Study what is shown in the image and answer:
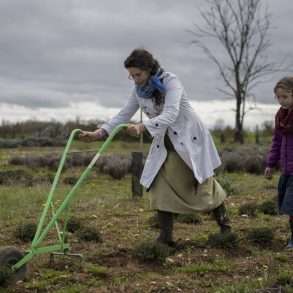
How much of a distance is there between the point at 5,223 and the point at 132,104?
Answer: 262 centimetres

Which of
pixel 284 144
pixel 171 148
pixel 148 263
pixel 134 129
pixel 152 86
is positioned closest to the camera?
pixel 134 129

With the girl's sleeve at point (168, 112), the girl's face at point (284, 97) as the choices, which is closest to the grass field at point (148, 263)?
the girl's sleeve at point (168, 112)

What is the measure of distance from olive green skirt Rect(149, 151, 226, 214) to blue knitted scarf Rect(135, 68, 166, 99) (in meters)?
0.59

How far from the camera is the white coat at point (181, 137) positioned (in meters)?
6.30

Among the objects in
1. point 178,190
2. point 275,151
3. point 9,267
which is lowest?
point 9,267

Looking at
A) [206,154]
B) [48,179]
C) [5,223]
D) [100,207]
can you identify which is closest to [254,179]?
[48,179]

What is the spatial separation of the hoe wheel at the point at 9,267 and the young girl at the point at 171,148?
1.44 meters

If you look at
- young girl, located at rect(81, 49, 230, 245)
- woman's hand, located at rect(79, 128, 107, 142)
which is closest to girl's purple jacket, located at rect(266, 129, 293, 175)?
young girl, located at rect(81, 49, 230, 245)

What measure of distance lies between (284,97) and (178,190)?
4.23 ft

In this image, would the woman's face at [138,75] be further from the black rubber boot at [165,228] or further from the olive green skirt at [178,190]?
the black rubber boot at [165,228]

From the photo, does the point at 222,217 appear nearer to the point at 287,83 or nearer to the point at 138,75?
the point at 287,83

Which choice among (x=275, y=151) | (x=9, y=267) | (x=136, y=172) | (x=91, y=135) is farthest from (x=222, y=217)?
(x=136, y=172)

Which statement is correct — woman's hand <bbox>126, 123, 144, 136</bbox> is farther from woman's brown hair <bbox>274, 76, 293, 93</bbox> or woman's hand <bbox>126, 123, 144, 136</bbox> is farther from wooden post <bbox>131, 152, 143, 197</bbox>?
wooden post <bbox>131, 152, 143, 197</bbox>

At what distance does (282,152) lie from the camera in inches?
260
